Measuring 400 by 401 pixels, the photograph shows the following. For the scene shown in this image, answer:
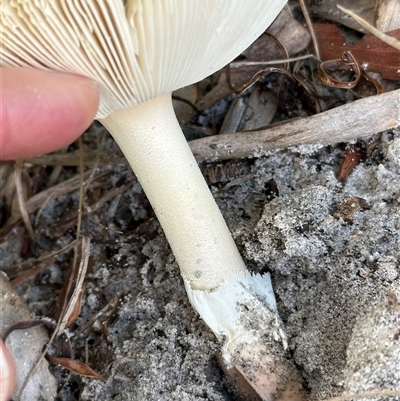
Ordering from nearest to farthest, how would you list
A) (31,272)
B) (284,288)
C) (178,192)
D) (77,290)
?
(178,192) < (284,288) < (77,290) < (31,272)

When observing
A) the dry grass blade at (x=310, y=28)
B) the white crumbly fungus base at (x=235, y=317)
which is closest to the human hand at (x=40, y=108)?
the white crumbly fungus base at (x=235, y=317)

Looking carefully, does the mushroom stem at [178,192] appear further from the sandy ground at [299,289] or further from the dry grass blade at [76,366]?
the dry grass blade at [76,366]

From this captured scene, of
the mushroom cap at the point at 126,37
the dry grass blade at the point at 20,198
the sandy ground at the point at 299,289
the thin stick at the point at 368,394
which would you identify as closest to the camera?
the mushroom cap at the point at 126,37

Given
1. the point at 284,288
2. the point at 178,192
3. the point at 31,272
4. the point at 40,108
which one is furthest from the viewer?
the point at 31,272

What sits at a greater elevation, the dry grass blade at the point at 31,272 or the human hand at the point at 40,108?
the human hand at the point at 40,108

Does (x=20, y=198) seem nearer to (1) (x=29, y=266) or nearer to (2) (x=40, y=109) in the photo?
(1) (x=29, y=266)

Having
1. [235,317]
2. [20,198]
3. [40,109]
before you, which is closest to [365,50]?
[235,317]

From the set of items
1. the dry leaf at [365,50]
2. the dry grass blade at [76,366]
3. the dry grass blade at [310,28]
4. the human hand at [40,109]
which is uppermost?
the human hand at [40,109]

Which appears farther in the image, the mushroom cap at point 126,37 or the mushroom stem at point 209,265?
the mushroom stem at point 209,265
